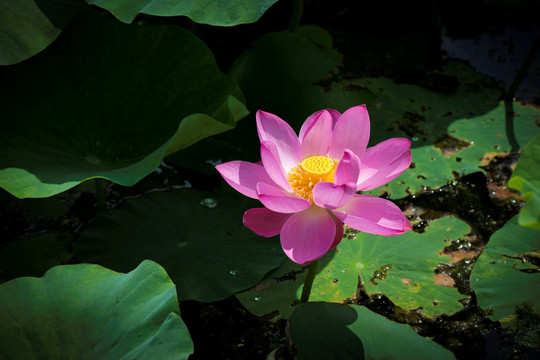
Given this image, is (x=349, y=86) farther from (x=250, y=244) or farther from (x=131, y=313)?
(x=131, y=313)

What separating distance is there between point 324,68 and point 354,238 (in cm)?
64

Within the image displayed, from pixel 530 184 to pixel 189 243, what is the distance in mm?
941

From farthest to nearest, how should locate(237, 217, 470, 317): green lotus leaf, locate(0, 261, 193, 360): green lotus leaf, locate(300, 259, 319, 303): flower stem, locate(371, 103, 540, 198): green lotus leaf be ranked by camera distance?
locate(371, 103, 540, 198): green lotus leaf
locate(237, 217, 470, 317): green lotus leaf
locate(300, 259, 319, 303): flower stem
locate(0, 261, 193, 360): green lotus leaf

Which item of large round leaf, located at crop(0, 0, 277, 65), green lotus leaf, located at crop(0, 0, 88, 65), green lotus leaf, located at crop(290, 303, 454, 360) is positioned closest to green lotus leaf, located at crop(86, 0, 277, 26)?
large round leaf, located at crop(0, 0, 277, 65)

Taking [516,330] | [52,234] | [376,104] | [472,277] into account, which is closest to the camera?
[516,330]

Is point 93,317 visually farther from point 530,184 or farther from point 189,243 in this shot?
point 530,184

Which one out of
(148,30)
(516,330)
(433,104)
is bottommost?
(516,330)

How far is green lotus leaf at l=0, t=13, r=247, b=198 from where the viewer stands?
1659 mm

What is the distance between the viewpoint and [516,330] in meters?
1.31

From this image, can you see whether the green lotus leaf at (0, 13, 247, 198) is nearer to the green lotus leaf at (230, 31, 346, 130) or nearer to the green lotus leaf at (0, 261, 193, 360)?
the green lotus leaf at (230, 31, 346, 130)

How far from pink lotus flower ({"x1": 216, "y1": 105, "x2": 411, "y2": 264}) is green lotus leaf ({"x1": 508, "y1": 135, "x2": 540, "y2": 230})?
24 centimetres

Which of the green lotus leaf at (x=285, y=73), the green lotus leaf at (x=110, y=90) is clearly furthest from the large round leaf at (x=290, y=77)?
the green lotus leaf at (x=110, y=90)

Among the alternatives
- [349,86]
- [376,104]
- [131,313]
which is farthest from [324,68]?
[131,313]

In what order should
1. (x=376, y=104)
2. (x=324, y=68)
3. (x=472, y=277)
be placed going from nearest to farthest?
(x=472, y=277)
(x=324, y=68)
(x=376, y=104)
